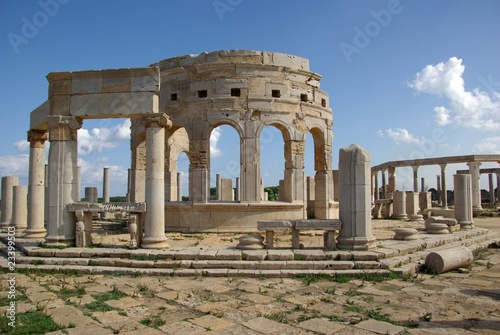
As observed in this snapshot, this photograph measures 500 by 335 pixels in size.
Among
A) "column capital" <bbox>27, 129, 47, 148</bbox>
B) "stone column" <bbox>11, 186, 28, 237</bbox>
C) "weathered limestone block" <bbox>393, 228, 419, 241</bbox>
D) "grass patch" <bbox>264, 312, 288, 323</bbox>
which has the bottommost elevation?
"grass patch" <bbox>264, 312, 288, 323</bbox>

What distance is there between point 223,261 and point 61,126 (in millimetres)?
5846

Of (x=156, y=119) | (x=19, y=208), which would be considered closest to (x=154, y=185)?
(x=156, y=119)

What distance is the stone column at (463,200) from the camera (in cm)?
1659

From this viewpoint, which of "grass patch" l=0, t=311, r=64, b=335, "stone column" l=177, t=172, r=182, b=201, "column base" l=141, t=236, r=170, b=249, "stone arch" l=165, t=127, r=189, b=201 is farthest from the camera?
"stone column" l=177, t=172, r=182, b=201

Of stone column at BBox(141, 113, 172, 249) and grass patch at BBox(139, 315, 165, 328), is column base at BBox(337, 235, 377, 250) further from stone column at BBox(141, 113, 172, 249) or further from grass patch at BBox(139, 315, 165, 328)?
grass patch at BBox(139, 315, 165, 328)

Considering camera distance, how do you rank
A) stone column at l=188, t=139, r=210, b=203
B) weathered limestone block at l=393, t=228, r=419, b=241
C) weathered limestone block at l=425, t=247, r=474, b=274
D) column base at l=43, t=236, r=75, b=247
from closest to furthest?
weathered limestone block at l=425, t=247, r=474, b=274, column base at l=43, t=236, r=75, b=247, weathered limestone block at l=393, t=228, r=419, b=241, stone column at l=188, t=139, r=210, b=203

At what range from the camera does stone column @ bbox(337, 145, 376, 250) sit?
9898 millimetres

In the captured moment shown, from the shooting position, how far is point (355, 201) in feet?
32.6

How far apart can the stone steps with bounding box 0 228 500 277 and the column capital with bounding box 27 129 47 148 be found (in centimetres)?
426

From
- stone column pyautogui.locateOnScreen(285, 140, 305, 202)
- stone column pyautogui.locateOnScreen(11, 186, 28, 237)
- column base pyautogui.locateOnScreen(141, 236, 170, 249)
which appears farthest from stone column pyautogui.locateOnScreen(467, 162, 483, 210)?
stone column pyautogui.locateOnScreen(11, 186, 28, 237)

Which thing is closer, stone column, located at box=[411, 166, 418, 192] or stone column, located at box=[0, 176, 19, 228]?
stone column, located at box=[0, 176, 19, 228]

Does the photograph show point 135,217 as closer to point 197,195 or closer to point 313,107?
point 197,195

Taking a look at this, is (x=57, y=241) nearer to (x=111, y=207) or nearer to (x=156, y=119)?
(x=111, y=207)

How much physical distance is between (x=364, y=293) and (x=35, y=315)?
551 cm
